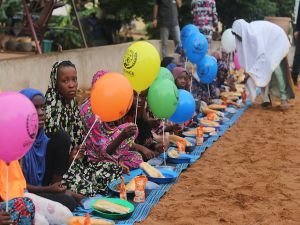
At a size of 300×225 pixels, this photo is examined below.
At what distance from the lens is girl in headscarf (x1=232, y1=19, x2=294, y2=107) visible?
8352mm

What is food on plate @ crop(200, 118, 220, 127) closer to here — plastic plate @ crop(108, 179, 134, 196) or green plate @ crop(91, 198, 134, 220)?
plastic plate @ crop(108, 179, 134, 196)

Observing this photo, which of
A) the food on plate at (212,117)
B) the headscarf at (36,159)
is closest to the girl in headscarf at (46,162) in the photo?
the headscarf at (36,159)

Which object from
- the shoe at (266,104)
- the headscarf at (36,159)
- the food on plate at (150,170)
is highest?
the headscarf at (36,159)

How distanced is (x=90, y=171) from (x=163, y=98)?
102 cm

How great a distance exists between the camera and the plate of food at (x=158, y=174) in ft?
15.3

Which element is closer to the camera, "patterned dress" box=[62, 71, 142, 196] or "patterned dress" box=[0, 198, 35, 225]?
"patterned dress" box=[0, 198, 35, 225]

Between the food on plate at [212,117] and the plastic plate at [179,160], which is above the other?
the food on plate at [212,117]

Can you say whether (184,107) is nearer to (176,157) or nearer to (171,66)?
(176,157)

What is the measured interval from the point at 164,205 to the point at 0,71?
3.27 m

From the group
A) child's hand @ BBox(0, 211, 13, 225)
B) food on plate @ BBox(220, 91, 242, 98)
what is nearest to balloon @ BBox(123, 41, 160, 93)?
child's hand @ BBox(0, 211, 13, 225)

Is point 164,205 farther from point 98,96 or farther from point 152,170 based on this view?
point 98,96

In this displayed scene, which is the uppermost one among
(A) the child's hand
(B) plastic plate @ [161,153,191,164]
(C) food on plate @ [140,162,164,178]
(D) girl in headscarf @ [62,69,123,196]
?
(A) the child's hand

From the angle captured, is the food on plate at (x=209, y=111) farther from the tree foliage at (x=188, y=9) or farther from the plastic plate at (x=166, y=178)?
the tree foliage at (x=188, y=9)

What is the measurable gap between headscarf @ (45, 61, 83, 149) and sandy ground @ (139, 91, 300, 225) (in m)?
0.92
